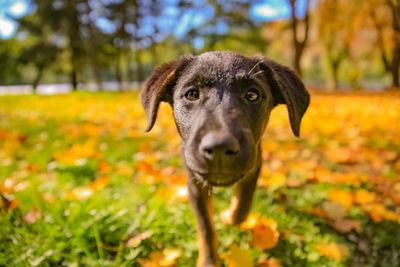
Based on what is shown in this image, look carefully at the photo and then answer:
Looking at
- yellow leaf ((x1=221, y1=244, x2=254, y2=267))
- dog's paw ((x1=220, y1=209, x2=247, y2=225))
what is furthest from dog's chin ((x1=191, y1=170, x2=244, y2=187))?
dog's paw ((x1=220, y1=209, x2=247, y2=225))

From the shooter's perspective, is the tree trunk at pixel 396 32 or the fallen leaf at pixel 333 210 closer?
the fallen leaf at pixel 333 210

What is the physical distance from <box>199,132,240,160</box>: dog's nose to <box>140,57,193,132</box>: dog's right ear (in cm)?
78

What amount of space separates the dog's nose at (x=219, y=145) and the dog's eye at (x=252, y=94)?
614 mm

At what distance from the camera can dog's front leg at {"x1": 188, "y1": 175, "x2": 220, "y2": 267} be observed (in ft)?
8.70

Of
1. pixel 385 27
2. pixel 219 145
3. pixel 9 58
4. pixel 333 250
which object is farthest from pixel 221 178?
pixel 9 58

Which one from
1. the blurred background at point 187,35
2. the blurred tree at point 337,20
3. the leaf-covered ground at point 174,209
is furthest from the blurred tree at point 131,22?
the leaf-covered ground at point 174,209

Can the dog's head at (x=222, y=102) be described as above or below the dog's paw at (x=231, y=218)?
above

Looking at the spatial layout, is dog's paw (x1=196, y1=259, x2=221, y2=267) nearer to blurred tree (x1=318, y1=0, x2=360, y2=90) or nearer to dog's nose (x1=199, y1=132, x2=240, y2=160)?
dog's nose (x1=199, y1=132, x2=240, y2=160)

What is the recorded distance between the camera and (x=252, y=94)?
2635mm

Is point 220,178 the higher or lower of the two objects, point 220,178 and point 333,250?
the higher

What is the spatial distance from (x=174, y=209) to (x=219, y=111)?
1.33 m

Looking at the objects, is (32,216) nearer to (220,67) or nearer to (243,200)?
(243,200)

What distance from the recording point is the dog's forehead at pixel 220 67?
2.60 meters

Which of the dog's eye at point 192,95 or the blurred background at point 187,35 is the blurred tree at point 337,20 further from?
the dog's eye at point 192,95
